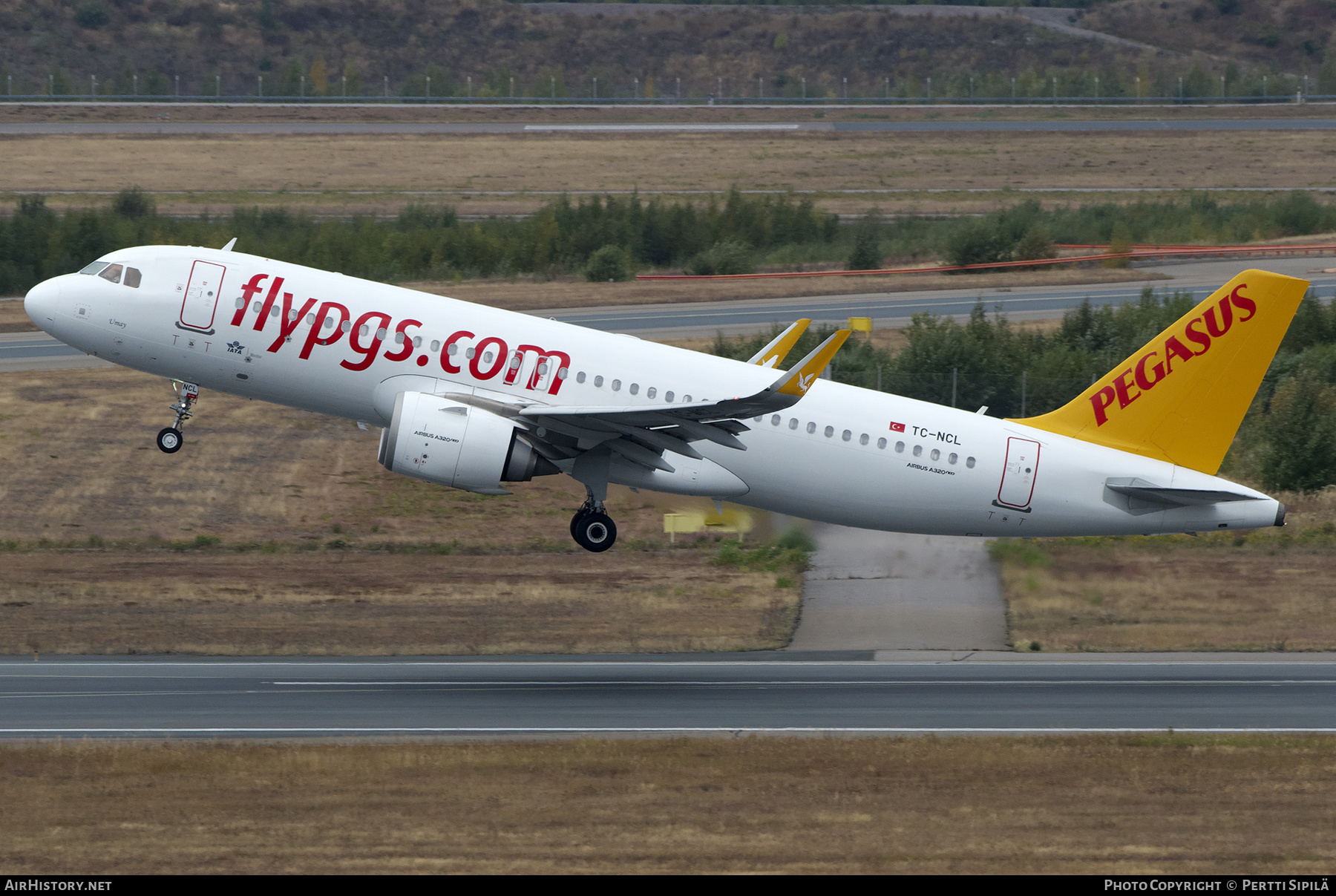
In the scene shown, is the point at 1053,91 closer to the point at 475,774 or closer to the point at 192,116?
the point at 192,116

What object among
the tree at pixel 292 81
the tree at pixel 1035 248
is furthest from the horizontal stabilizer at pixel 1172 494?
the tree at pixel 292 81

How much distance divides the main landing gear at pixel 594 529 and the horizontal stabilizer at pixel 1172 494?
11.1m

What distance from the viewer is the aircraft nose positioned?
108 ft

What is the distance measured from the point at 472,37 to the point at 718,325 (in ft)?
336

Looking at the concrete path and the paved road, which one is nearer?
the concrete path

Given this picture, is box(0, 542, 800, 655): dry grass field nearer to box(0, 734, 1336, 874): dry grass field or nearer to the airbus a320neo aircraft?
the airbus a320neo aircraft

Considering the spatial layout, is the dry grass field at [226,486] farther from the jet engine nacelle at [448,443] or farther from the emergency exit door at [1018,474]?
the jet engine nacelle at [448,443]

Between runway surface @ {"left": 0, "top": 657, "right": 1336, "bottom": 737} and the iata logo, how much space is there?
641 cm

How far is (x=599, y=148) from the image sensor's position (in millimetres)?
112688

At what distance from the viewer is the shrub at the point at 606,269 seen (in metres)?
78.6

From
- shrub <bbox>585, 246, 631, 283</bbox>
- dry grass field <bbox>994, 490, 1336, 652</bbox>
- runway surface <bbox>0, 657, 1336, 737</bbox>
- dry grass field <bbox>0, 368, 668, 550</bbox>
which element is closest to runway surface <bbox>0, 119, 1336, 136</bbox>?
shrub <bbox>585, 246, 631, 283</bbox>

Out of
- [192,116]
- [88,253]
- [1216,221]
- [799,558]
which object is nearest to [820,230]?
[1216,221]

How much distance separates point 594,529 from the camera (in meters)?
33.6

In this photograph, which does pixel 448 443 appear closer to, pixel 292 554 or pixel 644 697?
pixel 644 697
